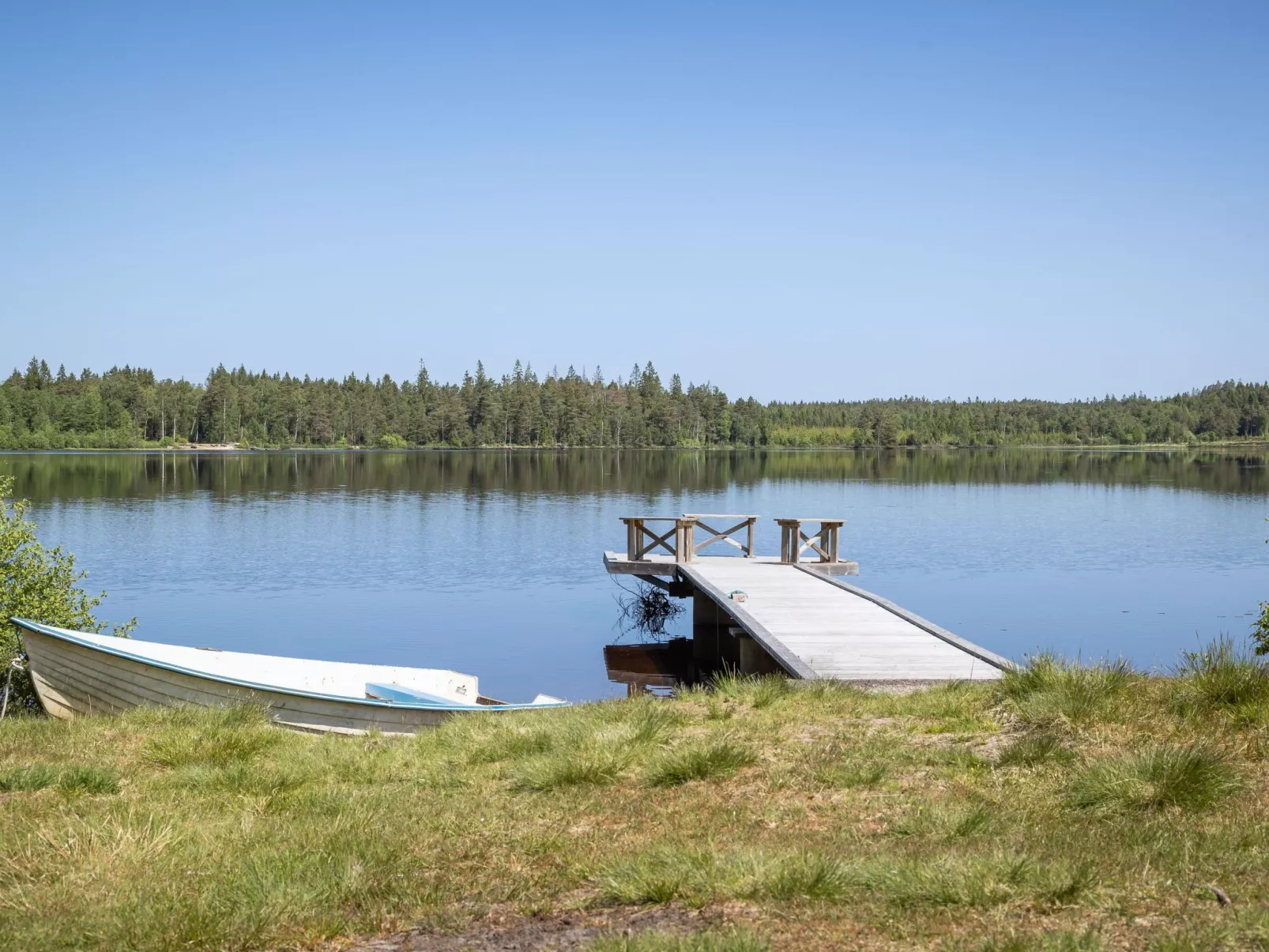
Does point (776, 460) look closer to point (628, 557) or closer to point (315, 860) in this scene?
point (628, 557)

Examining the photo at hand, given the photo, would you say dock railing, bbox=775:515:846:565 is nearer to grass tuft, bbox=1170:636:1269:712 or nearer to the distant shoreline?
grass tuft, bbox=1170:636:1269:712

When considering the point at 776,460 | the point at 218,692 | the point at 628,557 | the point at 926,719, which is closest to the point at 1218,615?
the point at 628,557

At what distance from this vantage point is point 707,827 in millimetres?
5871

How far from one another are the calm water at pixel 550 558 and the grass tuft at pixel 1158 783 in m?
13.5

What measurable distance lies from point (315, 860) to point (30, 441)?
154 meters

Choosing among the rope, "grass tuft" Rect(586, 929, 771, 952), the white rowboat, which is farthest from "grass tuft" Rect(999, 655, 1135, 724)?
the rope

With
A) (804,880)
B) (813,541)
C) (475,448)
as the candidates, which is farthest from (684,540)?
(475,448)

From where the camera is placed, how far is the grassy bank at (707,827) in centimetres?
451

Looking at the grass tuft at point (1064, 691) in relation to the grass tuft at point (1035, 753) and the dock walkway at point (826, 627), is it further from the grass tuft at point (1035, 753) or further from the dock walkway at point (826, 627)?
the dock walkway at point (826, 627)

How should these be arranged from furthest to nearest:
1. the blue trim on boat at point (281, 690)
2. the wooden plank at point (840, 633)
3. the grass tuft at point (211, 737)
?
the wooden plank at point (840, 633)
the blue trim on boat at point (281, 690)
the grass tuft at point (211, 737)

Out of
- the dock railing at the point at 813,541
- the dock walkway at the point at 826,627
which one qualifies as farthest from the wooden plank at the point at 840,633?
the dock railing at the point at 813,541

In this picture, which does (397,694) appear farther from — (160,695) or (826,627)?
(826,627)

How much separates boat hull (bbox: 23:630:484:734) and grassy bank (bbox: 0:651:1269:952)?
2295mm

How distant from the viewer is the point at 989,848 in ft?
16.9
